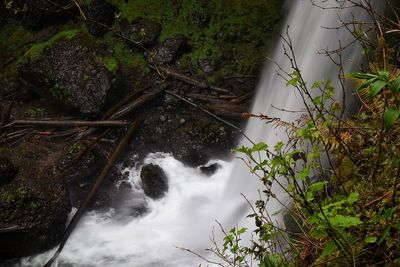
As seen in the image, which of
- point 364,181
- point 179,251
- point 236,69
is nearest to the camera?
point 364,181

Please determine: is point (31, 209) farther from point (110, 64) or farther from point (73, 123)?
point (110, 64)

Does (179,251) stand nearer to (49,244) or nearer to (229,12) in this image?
(49,244)

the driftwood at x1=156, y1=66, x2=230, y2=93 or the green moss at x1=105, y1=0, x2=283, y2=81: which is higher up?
the green moss at x1=105, y1=0, x2=283, y2=81

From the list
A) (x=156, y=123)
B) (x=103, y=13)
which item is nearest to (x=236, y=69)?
(x=156, y=123)

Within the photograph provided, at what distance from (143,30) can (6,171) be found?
4.04 metres

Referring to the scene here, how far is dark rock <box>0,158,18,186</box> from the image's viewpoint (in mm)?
5664

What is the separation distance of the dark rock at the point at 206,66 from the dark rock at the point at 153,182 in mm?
2431

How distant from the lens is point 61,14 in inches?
341

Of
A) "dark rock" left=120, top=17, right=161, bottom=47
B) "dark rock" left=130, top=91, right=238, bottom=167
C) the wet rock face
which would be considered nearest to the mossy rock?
the wet rock face

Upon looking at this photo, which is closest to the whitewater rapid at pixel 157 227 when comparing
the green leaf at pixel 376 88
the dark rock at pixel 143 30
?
the dark rock at pixel 143 30

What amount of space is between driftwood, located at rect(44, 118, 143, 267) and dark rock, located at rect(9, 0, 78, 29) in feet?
10.6

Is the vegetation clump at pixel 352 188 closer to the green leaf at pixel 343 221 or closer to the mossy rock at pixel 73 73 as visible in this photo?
the green leaf at pixel 343 221

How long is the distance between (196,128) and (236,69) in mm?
1570

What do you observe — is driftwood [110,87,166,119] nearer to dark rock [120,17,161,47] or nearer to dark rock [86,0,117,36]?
dark rock [120,17,161,47]
